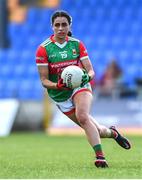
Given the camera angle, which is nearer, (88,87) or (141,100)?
(88,87)

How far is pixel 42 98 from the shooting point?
20.3 metres

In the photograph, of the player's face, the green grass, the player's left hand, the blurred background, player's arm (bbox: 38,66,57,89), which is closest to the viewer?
the green grass

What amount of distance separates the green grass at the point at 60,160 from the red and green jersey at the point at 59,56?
100cm

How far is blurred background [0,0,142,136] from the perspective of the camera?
734 inches

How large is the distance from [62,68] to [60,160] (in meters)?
1.82

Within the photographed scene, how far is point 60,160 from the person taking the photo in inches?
405

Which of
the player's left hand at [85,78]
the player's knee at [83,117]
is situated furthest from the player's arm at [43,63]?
the player's knee at [83,117]

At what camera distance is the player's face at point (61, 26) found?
8.77 m

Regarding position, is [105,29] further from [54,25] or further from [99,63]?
[54,25]

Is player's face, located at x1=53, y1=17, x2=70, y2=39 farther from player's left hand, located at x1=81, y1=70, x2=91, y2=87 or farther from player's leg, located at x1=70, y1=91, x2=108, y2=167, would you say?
player's leg, located at x1=70, y1=91, x2=108, y2=167

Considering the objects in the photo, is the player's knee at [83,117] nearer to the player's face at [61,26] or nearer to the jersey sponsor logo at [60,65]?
the jersey sponsor logo at [60,65]

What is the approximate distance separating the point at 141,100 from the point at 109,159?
8.48 m

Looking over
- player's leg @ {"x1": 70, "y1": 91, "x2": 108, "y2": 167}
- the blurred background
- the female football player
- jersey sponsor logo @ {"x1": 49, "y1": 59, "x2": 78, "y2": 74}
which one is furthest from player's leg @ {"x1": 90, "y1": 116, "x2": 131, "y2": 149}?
the blurred background

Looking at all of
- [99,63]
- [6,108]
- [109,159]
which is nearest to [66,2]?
[99,63]
